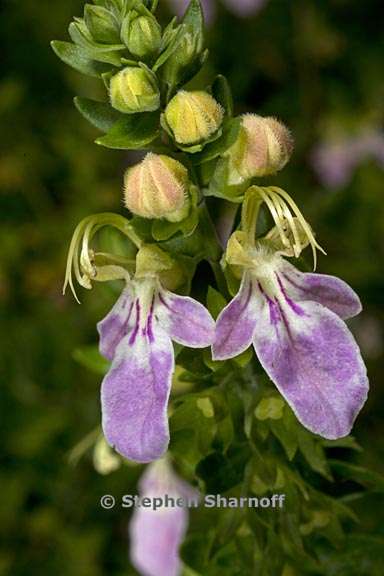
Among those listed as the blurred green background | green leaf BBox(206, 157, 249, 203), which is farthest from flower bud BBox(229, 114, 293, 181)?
the blurred green background

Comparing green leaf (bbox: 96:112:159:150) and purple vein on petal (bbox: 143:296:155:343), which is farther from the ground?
green leaf (bbox: 96:112:159:150)

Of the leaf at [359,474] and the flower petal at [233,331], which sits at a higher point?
the flower petal at [233,331]

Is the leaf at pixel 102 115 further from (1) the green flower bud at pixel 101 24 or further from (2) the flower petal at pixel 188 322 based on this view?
(2) the flower petal at pixel 188 322

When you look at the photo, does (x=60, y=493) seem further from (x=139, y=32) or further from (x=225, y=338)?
(x=139, y=32)

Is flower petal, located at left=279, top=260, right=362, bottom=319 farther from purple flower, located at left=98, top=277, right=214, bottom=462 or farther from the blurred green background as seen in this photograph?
the blurred green background

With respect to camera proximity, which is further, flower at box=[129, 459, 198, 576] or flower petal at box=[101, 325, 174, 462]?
flower at box=[129, 459, 198, 576]

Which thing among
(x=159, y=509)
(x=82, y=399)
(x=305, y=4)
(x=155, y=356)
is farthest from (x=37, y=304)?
(x=155, y=356)

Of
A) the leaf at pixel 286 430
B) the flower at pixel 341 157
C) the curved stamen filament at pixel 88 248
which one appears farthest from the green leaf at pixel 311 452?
the flower at pixel 341 157
